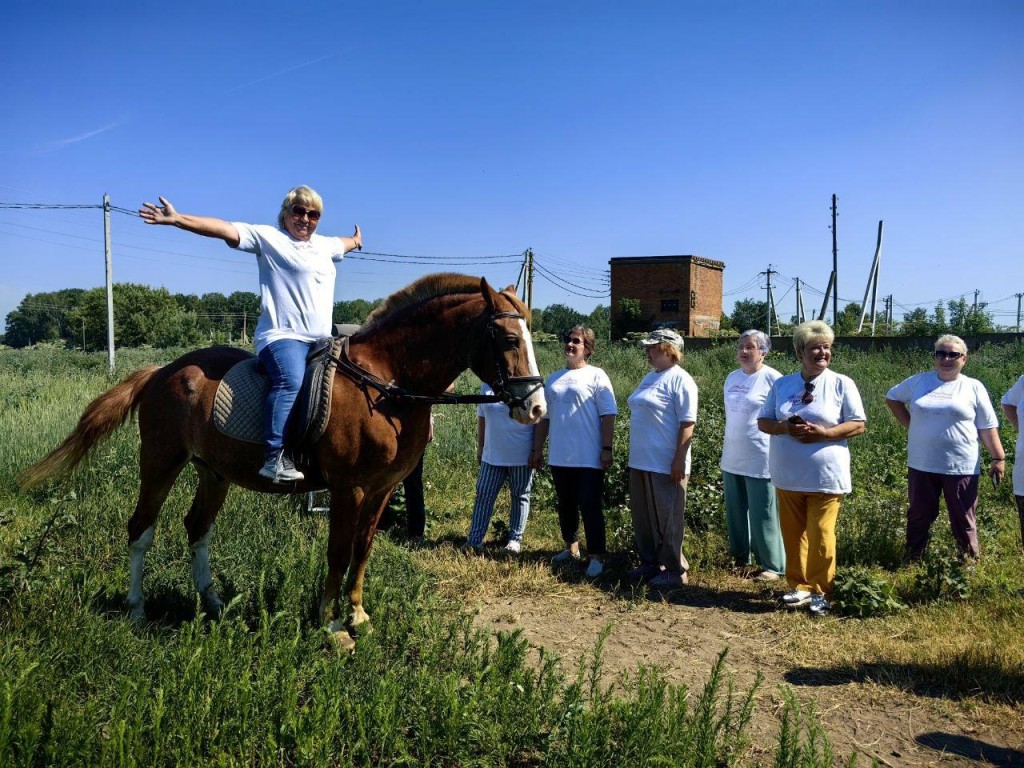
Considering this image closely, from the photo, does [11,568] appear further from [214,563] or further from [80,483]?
[80,483]

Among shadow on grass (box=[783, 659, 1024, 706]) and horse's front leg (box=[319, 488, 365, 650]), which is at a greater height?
horse's front leg (box=[319, 488, 365, 650])

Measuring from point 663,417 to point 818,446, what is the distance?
1.29 m

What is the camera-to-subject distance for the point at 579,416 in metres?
6.35

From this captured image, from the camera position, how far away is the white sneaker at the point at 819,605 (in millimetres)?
5258

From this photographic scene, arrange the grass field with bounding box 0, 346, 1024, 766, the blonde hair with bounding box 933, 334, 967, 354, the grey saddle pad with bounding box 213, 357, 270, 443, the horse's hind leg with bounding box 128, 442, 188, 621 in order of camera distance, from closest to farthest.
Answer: the grass field with bounding box 0, 346, 1024, 766 → the grey saddle pad with bounding box 213, 357, 270, 443 → the horse's hind leg with bounding box 128, 442, 188, 621 → the blonde hair with bounding box 933, 334, 967, 354

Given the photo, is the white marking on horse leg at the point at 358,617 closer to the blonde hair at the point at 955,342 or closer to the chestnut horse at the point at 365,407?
the chestnut horse at the point at 365,407

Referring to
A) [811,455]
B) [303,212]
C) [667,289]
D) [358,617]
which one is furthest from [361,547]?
[667,289]

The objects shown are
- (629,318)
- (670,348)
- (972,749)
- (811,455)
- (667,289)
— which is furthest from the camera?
(667,289)

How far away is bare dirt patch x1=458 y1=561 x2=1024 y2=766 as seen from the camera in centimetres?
363

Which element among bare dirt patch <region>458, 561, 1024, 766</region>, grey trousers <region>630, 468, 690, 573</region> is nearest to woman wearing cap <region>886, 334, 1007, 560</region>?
bare dirt patch <region>458, 561, 1024, 766</region>

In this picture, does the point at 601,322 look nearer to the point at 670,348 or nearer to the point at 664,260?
the point at 664,260

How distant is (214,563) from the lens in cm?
550

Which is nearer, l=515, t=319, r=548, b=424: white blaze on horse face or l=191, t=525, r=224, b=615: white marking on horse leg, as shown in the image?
l=515, t=319, r=548, b=424: white blaze on horse face

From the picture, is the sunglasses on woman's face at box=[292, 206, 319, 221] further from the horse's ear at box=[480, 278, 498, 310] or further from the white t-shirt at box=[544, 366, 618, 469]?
the white t-shirt at box=[544, 366, 618, 469]
